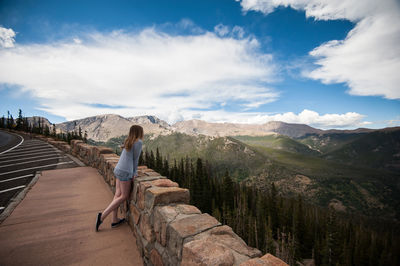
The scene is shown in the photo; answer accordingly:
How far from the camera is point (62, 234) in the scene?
3.81 meters

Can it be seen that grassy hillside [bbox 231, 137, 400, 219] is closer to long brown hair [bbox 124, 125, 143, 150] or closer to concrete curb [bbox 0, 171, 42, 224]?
concrete curb [bbox 0, 171, 42, 224]

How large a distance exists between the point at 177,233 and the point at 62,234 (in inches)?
120

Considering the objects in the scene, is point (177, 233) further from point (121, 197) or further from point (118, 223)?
point (118, 223)

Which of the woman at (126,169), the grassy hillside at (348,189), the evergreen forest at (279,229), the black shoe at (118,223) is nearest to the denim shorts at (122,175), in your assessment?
the woman at (126,169)

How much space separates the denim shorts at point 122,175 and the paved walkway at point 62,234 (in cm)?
124

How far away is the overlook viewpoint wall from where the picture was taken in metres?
2.01

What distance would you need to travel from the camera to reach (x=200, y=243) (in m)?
2.16

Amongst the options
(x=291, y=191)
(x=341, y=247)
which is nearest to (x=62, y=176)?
(x=341, y=247)

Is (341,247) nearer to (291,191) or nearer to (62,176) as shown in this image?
(62,176)

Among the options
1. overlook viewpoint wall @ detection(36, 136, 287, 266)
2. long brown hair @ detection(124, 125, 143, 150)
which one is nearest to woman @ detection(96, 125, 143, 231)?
long brown hair @ detection(124, 125, 143, 150)

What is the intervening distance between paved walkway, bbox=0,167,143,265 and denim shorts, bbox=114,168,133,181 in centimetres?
124

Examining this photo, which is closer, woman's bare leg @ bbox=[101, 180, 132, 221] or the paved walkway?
the paved walkway

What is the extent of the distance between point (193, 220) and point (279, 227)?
60.7 meters

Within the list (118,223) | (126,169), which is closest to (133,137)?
(126,169)
